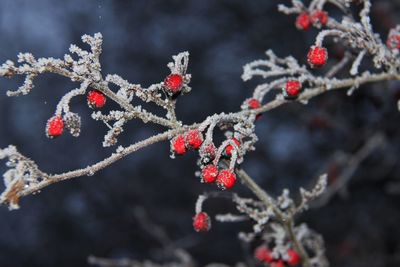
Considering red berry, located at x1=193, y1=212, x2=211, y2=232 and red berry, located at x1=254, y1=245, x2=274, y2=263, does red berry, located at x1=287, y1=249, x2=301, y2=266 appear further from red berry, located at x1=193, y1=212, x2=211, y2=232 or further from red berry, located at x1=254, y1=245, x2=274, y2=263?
red berry, located at x1=193, y1=212, x2=211, y2=232

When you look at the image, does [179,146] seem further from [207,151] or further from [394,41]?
[394,41]

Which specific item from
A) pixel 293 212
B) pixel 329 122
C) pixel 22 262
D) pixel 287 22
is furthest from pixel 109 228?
pixel 293 212

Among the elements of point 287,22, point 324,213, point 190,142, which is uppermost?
point 287,22

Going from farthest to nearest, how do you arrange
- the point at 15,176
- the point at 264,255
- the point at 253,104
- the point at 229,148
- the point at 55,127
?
the point at 264,255
the point at 253,104
the point at 229,148
the point at 55,127
the point at 15,176

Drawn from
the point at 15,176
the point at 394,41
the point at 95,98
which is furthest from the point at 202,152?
the point at 394,41

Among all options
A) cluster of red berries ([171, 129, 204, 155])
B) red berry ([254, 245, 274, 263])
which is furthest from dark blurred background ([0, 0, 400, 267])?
cluster of red berries ([171, 129, 204, 155])

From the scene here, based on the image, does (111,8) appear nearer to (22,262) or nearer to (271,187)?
(271,187)

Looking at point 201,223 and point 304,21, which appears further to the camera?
point 304,21
